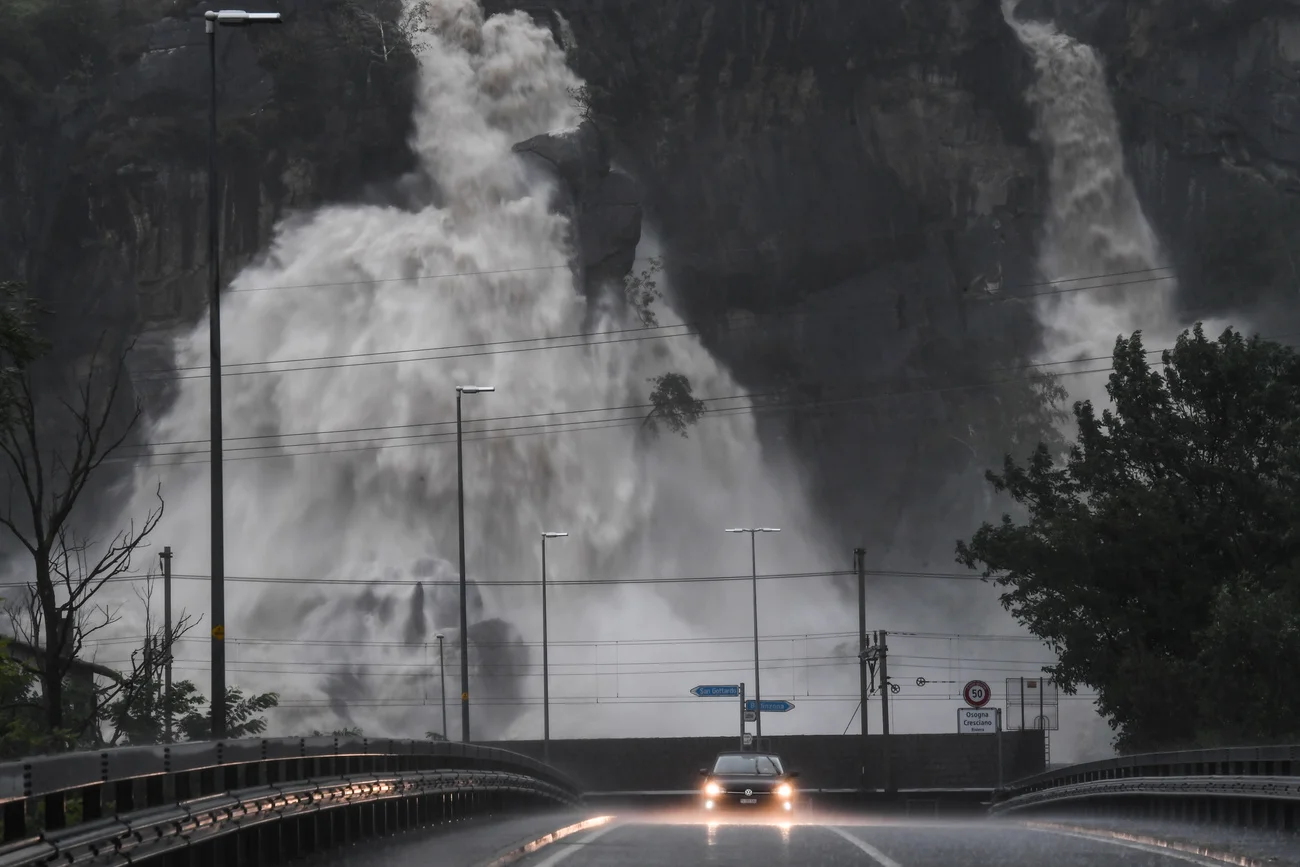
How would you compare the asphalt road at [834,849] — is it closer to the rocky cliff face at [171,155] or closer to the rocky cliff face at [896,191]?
the rocky cliff face at [171,155]

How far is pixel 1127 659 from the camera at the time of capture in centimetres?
5088

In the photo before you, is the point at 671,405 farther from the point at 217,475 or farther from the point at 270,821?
the point at 270,821

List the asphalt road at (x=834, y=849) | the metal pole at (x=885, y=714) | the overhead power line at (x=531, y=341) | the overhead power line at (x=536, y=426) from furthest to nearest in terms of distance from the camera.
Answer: the overhead power line at (x=531, y=341), the overhead power line at (x=536, y=426), the metal pole at (x=885, y=714), the asphalt road at (x=834, y=849)

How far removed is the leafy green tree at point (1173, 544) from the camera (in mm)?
48750

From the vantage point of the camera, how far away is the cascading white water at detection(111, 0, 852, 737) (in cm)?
9269

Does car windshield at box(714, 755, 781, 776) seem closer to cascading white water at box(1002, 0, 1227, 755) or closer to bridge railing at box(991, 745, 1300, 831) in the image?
bridge railing at box(991, 745, 1300, 831)

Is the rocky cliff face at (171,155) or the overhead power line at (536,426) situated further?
the rocky cliff face at (171,155)

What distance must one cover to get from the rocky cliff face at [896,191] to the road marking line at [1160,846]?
8808cm

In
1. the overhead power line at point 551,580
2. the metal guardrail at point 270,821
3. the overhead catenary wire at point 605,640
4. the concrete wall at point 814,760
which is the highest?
the overhead power line at point 551,580

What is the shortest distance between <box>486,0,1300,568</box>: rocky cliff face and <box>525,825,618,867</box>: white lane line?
3532 inches

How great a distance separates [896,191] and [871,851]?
3905 inches

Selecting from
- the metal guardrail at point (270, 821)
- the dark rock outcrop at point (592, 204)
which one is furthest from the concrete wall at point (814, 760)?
the metal guardrail at point (270, 821)

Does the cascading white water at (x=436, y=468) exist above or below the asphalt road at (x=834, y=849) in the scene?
above

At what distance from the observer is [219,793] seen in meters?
15.0
